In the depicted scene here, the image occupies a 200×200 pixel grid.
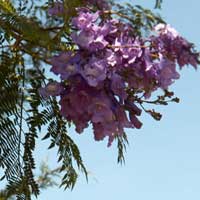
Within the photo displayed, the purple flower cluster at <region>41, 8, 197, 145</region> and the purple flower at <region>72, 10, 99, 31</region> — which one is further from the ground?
the purple flower at <region>72, 10, 99, 31</region>

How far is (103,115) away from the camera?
131 cm

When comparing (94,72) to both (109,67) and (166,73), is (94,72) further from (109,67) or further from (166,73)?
(166,73)

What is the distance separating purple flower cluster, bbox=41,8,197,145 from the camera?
1.28 metres

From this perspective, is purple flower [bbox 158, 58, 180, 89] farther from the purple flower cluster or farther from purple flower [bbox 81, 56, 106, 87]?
purple flower [bbox 81, 56, 106, 87]

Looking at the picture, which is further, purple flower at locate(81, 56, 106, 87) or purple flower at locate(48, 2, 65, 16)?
purple flower at locate(48, 2, 65, 16)

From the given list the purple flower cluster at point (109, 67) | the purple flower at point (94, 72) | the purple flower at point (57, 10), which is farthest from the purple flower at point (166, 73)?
the purple flower at point (57, 10)

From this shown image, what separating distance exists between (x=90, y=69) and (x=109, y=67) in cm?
5

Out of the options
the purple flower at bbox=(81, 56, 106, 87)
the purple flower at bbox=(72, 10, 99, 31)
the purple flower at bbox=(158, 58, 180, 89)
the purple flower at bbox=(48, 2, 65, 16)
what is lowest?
the purple flower at bbox=(81, 56, 106, 87)

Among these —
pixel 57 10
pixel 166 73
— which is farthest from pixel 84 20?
pixel 166 73

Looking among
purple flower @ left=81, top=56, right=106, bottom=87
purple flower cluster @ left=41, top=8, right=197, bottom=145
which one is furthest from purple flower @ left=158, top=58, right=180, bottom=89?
purple flower @ left=81, top=56, right=106, bottom=87

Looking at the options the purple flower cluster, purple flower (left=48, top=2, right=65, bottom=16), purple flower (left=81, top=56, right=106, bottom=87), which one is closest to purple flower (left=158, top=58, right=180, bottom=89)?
the purple flower cluster

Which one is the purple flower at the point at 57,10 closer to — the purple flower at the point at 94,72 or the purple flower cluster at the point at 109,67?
the purple flower cluster at the point at 109,67

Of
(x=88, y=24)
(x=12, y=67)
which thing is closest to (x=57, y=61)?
(x=88, y=24)

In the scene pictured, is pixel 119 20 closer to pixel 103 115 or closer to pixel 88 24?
pixel 88 24
